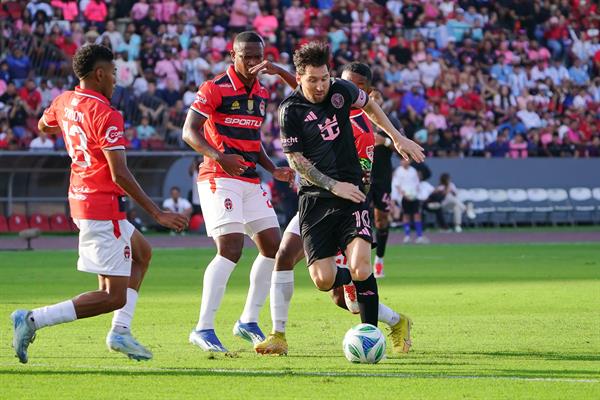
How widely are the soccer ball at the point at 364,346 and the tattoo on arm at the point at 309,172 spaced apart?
44.9 inches

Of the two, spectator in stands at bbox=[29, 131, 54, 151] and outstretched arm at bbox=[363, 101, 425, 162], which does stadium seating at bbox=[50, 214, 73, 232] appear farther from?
outstretched arm at bbox=[363, 101, 425, 162]

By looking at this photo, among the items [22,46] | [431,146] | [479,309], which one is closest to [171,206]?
[22,46]

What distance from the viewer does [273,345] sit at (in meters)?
10.1

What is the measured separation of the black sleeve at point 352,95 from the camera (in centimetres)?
990

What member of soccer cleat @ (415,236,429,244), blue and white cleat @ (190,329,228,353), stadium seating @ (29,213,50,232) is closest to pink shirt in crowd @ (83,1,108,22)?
stadium seating @ (29,213,50,232)

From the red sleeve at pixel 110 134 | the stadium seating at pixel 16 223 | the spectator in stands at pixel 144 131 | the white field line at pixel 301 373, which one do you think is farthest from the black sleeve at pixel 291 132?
the spectator in stands at pixel 144 131

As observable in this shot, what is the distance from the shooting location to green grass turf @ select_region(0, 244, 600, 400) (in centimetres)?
808

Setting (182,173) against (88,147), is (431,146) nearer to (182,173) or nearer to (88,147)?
(182,173)

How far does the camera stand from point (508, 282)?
17.7 metres

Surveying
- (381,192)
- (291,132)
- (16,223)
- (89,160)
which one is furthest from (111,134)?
(16,223)

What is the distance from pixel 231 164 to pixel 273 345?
1.51 meters

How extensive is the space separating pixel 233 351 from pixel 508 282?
26.4 ft

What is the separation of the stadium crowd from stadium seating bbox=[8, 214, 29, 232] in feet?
5.98

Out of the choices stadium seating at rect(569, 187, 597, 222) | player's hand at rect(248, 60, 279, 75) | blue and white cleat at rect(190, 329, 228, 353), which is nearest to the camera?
blue and white cleat at rect(190, 329, 228, 353)
